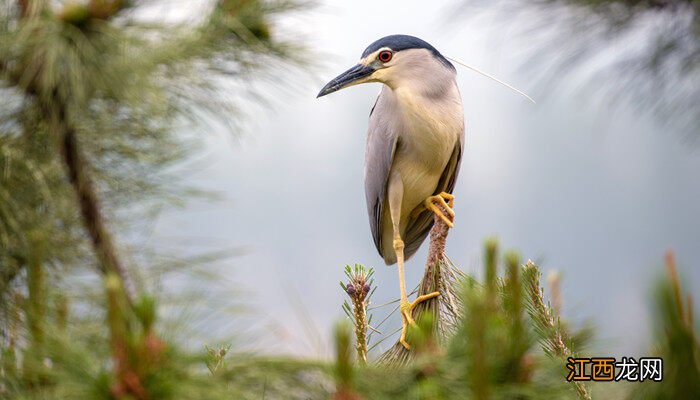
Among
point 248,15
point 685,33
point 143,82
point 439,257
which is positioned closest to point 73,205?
point 143,82

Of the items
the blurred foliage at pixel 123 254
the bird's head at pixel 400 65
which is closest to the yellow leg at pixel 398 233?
the bird's head at pixel 400 65

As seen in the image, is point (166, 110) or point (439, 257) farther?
point (439, 257)

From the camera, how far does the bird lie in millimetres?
2443

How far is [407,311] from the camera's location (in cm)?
233

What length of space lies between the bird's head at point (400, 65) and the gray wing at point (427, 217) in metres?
0.20

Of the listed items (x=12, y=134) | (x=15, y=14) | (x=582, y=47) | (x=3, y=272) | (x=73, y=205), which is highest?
(x=582, y=47)

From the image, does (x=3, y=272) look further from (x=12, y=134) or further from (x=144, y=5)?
(x=144, y=5)

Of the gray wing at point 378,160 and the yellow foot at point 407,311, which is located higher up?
the gray wing at point 378,160

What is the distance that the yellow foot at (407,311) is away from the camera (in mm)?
2209

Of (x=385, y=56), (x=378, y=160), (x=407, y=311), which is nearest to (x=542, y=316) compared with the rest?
(x=407, y=311)

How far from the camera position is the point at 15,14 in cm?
153

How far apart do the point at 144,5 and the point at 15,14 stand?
0.73 feet

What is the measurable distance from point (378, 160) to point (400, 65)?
0.30 meters

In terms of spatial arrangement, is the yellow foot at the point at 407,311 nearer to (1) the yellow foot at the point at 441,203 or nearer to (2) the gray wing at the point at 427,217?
(1) the yellow foot at the point at 441,203
